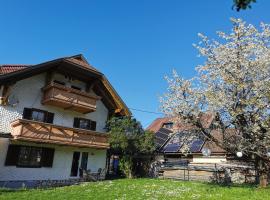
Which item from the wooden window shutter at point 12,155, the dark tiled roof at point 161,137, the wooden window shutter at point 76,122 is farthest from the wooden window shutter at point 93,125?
the dark tiled roof at point 161,137

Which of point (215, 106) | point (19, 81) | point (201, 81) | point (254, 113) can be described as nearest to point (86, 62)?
point (19, 81)

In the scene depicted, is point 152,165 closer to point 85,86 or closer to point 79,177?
point 79,177

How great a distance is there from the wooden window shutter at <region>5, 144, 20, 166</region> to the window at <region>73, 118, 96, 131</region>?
569 cm

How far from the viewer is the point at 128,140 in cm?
2584

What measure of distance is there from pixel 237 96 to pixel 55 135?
43.2 feet

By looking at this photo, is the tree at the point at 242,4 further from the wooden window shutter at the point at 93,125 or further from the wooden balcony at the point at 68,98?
the wooden window shutter at the point at 93,125

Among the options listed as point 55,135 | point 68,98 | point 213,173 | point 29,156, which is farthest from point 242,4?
point 213,173

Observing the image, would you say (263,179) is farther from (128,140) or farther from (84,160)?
(84,160)

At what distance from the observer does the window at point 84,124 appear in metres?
25.7

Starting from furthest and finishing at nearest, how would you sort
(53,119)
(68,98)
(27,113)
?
(53,119), (68,98), (27,113)

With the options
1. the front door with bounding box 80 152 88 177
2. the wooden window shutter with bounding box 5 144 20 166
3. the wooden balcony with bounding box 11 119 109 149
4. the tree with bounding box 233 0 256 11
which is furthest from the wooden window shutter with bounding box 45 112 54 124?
the tree with bounding box 233 0 256 11

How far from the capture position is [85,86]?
89.2 feet

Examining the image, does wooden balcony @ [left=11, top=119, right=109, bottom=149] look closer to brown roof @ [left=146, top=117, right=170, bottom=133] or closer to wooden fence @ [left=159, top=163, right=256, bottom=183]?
wooden fence @ [left=159, top=163, right=256, bottom=183]

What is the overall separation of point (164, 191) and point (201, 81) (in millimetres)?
7677
